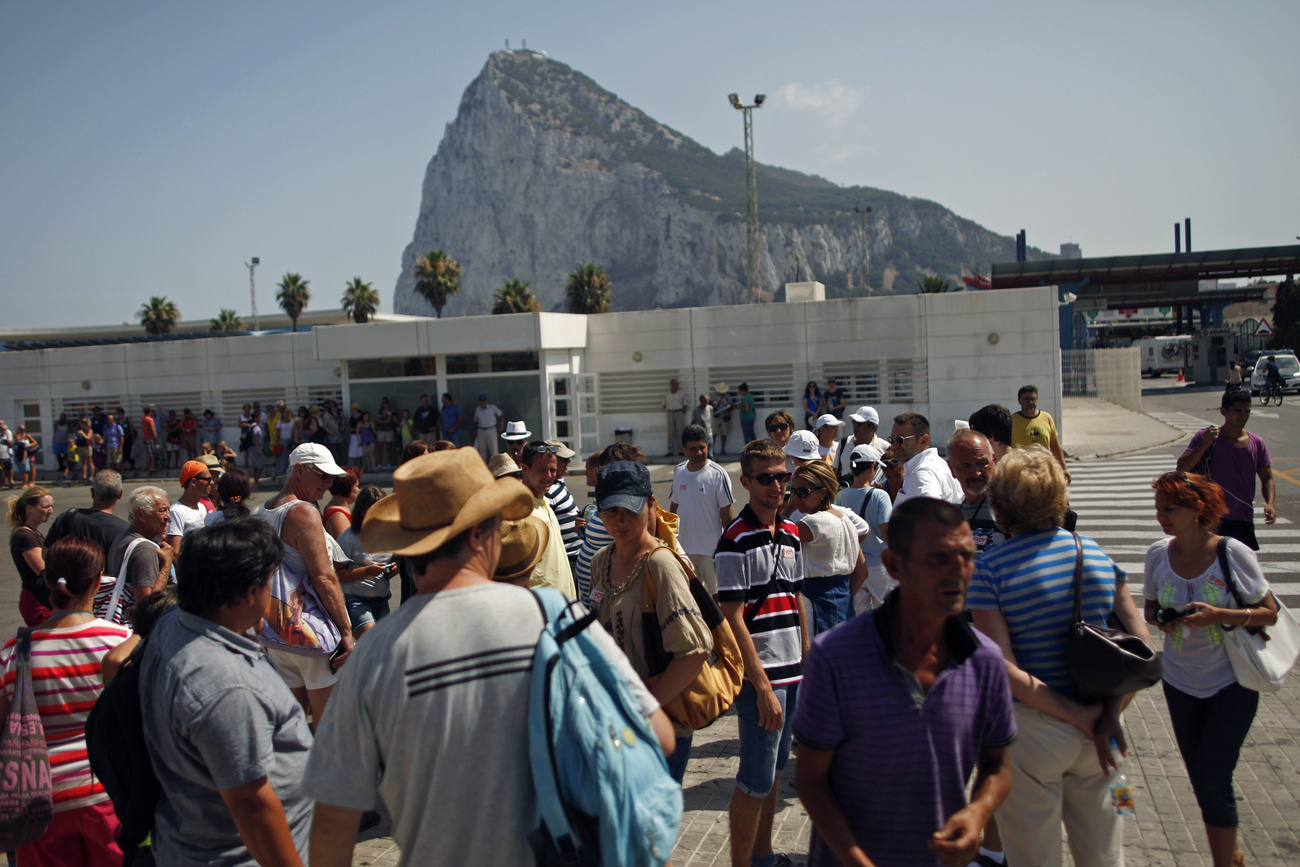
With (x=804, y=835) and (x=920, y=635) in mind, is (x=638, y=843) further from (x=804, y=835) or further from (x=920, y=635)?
(x=804, y=835)

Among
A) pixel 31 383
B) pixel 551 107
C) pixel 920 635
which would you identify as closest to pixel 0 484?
pixel 31 383

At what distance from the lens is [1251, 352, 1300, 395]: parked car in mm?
35969

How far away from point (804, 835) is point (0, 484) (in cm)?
2627

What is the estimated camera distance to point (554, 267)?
178m

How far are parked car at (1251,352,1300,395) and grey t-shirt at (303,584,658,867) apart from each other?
1634 inches

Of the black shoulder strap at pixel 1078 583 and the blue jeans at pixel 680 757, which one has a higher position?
the black shoulder strap at pixel 1078 583

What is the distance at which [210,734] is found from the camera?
2445 mm

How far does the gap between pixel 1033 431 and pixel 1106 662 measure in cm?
528

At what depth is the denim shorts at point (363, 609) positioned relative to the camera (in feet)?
17.7

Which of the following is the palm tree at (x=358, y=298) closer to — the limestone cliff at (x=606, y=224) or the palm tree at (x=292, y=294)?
the palm tree at (x=292, y=294)

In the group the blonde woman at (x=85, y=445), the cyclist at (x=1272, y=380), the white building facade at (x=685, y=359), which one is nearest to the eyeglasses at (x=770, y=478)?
the white building facade at (x=685, y=359)

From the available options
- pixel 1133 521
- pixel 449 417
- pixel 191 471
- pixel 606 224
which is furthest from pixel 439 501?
pixel 606 224

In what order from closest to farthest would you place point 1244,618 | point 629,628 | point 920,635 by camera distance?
1. point 920,635
2. point 629,628
3. point 1244,618

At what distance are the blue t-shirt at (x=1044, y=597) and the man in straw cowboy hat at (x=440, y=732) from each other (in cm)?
155
